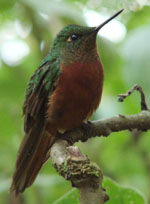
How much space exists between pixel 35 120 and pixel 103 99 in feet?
2.94

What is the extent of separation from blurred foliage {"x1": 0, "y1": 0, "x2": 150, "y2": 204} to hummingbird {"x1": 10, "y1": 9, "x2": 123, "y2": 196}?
0.15 meters

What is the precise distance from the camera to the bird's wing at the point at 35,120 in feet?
11.6

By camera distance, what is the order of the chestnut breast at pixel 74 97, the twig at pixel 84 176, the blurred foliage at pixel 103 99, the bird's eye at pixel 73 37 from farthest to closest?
the bird's eye at pixel 73 37 → the chestnut breast at pixel 74 97 → the blurred foliage at pixel 103 99 → the twig at pixel 84 176

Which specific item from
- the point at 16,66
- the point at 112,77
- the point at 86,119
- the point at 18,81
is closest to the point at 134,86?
the point at 86,119

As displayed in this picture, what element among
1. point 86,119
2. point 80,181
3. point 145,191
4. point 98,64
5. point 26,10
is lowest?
point 145,191

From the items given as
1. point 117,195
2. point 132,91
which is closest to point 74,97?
point 132,91

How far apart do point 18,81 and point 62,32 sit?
0.64 m

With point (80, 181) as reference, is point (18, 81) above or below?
below

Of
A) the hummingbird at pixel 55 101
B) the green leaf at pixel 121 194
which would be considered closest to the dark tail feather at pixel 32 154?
the hummingbird at pixel 55 101

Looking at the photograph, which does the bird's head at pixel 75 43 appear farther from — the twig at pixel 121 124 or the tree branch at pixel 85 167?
the tree branch at pixel 85 167

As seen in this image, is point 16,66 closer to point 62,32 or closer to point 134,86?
point 62,32

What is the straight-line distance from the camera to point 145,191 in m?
4.07

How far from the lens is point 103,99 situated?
4.22m

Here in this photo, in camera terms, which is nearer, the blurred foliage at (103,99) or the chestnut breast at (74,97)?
the blurred foliage at (103,99)
